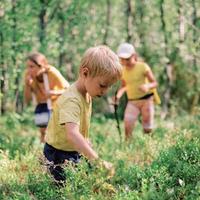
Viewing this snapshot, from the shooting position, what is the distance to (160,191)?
432cm

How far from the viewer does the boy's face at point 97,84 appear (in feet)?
14.5

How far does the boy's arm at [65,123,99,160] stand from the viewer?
173 inches

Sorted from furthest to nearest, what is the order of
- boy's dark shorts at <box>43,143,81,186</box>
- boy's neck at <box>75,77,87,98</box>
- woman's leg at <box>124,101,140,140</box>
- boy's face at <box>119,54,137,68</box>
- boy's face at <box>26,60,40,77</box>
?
woman's leg at <box>124,101,140,140</box>, boy's face at <box>119,54,137,68</box>, boy's face at <box>26,60,40,77</box>, boy's dark shorts at <box>43,143,81,186</box>, boy's neck at <box>75,77,87,98</box>

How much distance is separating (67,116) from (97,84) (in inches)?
15.0

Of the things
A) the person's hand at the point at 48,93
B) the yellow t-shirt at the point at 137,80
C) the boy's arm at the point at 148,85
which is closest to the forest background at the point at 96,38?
the boy's arm at the point at 148,85

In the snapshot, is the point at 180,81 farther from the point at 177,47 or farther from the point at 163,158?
the point at 163,158

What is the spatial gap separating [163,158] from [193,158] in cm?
34

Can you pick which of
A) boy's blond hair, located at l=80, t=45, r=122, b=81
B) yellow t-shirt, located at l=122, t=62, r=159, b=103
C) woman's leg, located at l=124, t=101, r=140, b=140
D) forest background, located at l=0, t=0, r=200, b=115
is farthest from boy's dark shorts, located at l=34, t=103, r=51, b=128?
boy's blond hair, located at l=80, t=45, r=122, b=81

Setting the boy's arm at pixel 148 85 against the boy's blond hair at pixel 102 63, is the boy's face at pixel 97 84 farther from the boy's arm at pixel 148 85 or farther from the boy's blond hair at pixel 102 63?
the boy's arm at pixel 148 85

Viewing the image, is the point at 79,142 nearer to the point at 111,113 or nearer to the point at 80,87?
the point at 80,87

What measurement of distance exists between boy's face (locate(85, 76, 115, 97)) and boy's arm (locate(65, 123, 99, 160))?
0.32 metres

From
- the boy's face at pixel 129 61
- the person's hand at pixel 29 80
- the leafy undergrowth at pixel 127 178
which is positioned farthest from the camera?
the boy's face at pixel 129 61

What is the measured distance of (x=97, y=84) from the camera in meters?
4.47

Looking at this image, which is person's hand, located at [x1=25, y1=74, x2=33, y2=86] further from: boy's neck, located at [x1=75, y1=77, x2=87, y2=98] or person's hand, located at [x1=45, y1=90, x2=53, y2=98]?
boy's neck, located at [x1=75, y1=77, x2=87, y2=98]
